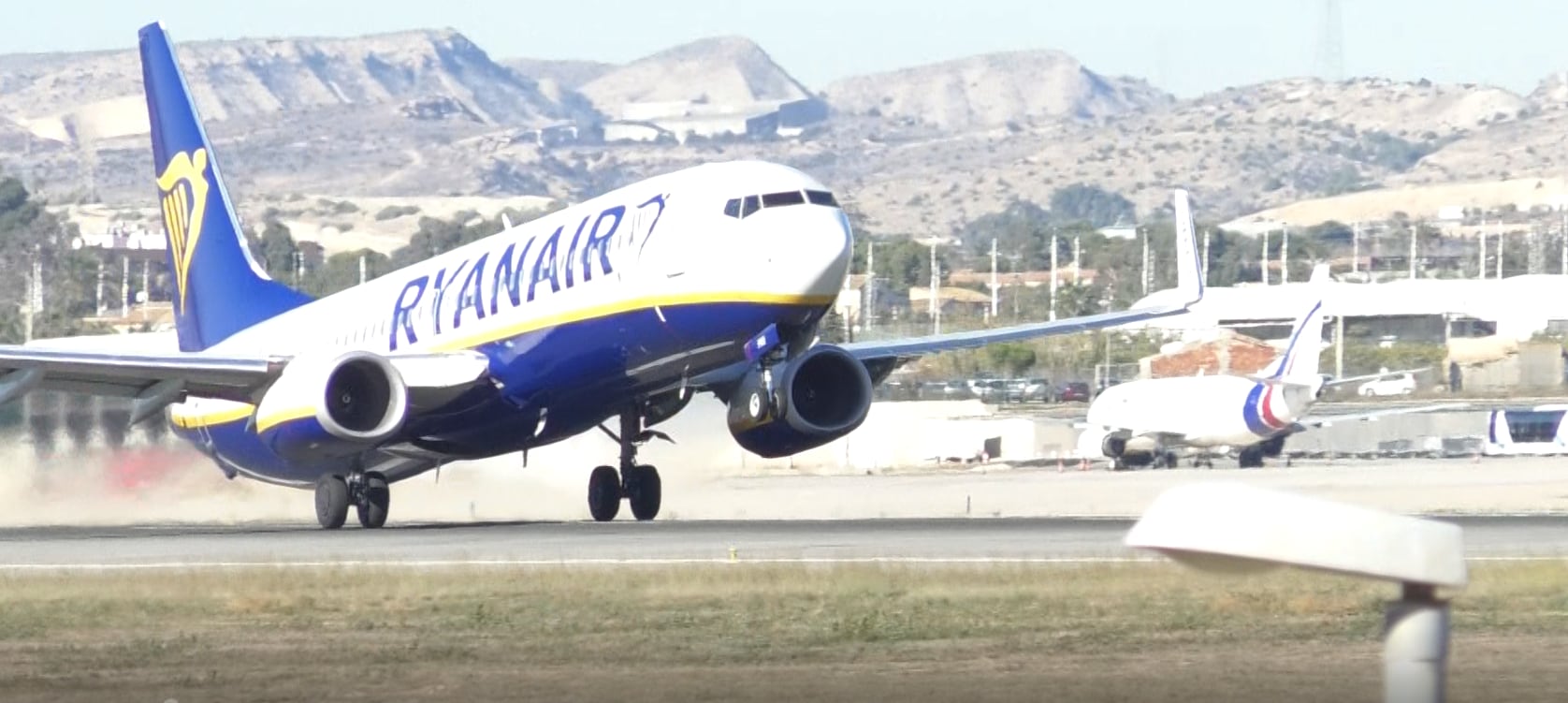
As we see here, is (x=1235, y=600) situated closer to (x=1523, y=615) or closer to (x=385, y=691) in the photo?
(x=1523, y=615)

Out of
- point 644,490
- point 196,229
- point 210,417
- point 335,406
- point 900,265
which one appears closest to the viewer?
point 335,406

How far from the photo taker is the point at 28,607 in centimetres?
2134

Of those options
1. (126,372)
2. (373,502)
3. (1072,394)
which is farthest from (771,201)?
(1072,394)

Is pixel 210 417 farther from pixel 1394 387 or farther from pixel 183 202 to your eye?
pixel 1394 387

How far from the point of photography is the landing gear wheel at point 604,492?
1431 inches

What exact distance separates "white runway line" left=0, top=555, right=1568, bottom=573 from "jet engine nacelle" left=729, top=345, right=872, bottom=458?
19.6 feet

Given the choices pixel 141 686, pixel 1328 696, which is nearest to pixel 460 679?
pixel 141 686

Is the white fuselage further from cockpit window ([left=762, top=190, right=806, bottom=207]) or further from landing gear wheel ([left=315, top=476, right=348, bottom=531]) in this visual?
cockpit window ([left=762, top=190, right=806, bottom=207])

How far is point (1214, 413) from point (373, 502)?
47543mm

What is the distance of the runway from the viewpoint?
2712 centimetres

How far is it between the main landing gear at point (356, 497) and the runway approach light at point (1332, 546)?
30955 millimetres

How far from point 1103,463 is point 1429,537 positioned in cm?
7845

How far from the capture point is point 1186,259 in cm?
4300

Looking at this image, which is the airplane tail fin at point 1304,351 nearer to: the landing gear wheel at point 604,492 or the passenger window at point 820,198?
the landing gear wheel at point 604,492
